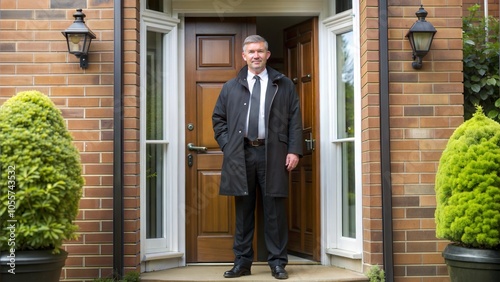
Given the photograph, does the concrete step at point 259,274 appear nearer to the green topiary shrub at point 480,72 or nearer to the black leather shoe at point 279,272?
the black leather shoe at point 279,272

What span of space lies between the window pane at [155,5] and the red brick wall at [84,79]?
0.51m

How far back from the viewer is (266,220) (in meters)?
5.33

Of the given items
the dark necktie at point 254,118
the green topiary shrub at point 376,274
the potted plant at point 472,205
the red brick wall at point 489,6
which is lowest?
the green topiary shrub at point 376,274

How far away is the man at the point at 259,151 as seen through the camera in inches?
207

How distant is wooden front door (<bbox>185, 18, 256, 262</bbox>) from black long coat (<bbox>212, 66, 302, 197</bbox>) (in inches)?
26.8

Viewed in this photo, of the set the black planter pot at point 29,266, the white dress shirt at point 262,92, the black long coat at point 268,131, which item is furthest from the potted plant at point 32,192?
the white dress shirt at point 262,92

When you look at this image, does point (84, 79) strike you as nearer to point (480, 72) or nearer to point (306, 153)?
point (306, 153)

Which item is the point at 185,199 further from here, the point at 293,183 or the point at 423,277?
the point at 423,277

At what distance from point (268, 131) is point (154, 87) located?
3.83 ft

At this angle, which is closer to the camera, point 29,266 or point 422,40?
point 29,266

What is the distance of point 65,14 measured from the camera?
5.28 meters

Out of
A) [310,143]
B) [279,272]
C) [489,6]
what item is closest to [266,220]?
[279,272]

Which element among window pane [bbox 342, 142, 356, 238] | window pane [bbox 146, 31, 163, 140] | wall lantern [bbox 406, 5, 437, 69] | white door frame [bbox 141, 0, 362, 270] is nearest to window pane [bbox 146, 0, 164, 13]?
white door frame [bbox 141, 0, 362, 270]

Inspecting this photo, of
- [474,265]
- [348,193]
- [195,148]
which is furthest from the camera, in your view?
[195,148]
